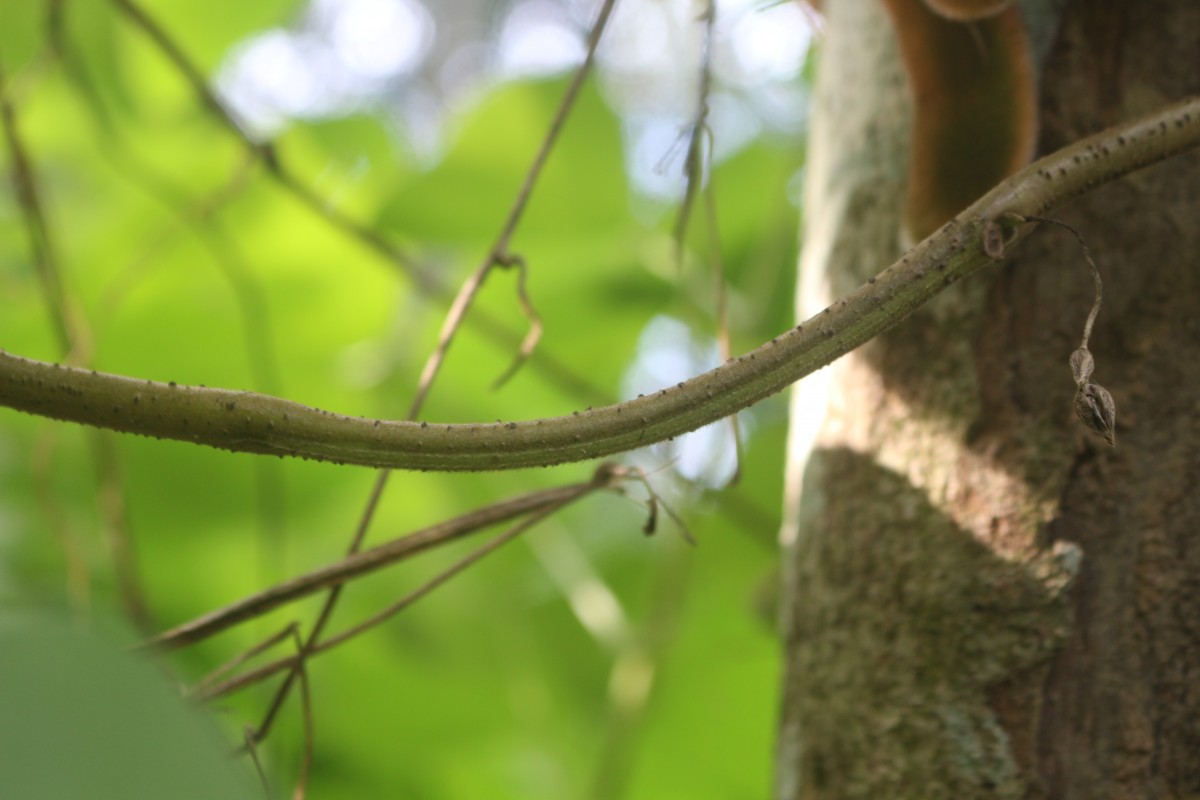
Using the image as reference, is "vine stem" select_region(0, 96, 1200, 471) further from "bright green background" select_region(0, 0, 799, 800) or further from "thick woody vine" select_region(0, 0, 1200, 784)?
"bright green background" select_region(0, 0, 799, 800)

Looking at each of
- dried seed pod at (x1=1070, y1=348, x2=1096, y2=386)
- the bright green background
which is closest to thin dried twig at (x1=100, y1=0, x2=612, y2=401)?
the bright green background

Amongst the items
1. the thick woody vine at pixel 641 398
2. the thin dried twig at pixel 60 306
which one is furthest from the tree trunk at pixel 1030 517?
the thin dried twig at pixel 60 306

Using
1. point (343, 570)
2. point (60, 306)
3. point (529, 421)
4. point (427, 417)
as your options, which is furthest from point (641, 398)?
point (427, 417)

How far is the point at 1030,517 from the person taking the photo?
0.36 m

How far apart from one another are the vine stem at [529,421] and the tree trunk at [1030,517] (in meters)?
0.11

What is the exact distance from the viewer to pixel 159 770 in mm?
139

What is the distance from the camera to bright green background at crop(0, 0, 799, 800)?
34.7 inches

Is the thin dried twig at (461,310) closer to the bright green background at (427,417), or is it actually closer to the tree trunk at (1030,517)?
the tree trunk at (1030,517)

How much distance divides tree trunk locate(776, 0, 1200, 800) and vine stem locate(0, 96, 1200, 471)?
0.11 metres

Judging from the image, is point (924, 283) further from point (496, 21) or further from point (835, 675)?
point (496, 21)

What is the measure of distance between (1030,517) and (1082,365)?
0.36 feet

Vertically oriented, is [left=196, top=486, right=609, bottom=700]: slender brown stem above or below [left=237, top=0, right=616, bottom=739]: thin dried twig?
below

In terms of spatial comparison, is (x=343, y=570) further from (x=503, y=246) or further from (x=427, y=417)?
(x=427, y=417)

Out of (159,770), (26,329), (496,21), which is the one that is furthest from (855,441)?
(496,21)
